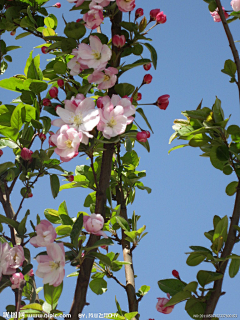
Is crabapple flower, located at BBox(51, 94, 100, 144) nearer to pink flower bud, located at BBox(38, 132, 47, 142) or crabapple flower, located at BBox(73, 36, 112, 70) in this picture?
crabapple flower, located at BBox(73, 36, 112, 70)

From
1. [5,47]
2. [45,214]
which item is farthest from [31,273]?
[5,47]

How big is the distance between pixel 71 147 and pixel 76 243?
30cm

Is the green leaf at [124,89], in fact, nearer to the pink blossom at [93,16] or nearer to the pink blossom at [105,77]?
the pink blossom at [105,77]

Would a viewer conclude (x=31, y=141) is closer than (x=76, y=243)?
No

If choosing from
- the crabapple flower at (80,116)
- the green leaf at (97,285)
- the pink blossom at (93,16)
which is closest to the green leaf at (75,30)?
the pink blossom at (93,16)

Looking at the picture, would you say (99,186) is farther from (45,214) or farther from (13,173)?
(45,214)

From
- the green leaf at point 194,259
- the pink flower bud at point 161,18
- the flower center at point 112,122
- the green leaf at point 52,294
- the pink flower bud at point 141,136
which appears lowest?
the green leaf at point 52,294

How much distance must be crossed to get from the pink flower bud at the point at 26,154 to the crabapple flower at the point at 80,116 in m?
0.27

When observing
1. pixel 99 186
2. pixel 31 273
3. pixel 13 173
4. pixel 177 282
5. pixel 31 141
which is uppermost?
pixel 31 141

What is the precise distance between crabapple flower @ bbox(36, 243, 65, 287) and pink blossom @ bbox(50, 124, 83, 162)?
269mm

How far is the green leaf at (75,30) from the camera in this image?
1261mm

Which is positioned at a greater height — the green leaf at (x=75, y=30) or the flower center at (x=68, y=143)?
the green leaf at (x=75, y=30)

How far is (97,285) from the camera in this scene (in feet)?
5.76

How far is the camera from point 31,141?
147 cm
